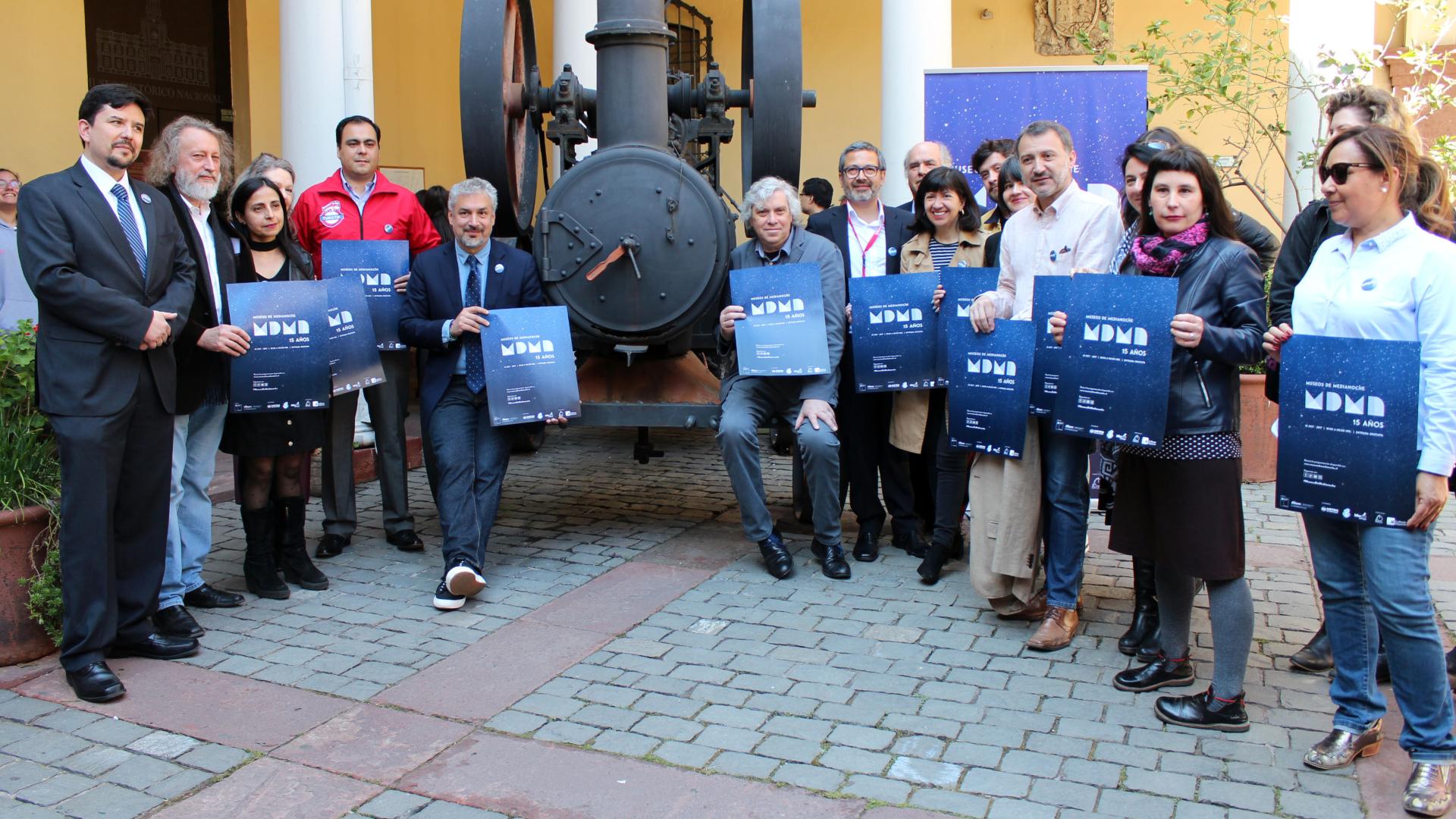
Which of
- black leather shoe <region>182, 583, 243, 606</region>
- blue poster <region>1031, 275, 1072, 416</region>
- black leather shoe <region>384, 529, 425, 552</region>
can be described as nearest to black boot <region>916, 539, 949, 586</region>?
blue poster <region>1031, 275, 1072, 416</region>

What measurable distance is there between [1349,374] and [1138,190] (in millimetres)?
1244

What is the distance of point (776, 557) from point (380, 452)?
196 centimetres

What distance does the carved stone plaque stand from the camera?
12.2 metres

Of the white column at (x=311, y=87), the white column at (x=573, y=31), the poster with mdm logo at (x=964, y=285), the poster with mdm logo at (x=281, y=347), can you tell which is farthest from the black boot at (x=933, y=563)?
the white column at (x=573, y=31)

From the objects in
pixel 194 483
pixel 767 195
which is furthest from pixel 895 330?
pixel 194 483

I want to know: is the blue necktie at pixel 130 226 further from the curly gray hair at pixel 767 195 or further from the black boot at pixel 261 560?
the curly gray hair at pixel 767 195

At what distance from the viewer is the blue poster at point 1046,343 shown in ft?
13.3

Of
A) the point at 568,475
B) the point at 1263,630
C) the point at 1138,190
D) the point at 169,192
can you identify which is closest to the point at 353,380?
the point at 169,192

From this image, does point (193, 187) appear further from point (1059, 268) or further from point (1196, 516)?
point (1196, 516)

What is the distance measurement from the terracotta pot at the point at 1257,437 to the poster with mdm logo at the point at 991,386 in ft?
10.8

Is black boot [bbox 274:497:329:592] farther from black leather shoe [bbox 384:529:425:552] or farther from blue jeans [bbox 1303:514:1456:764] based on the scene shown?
blue jeans [bbox 1303:514:1456:764]

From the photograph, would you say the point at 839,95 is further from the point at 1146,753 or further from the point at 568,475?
the point at 1146,753

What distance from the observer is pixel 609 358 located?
19.2ft

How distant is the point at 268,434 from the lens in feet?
16.2
